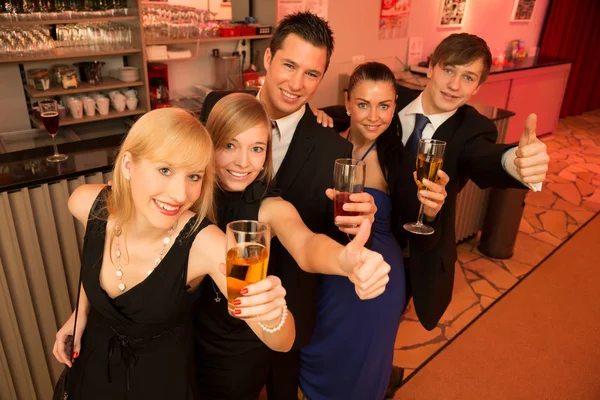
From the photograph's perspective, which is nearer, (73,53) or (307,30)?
(307,30)

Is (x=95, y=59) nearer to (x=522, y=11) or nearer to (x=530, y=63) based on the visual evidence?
(x=530, y=63)

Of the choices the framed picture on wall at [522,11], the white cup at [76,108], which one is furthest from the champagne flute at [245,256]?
the framed picture on wall at [522,11]

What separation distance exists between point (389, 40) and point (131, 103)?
3.18 m

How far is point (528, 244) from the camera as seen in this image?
4.35 m

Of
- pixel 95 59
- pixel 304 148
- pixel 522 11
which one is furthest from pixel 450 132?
pixel 522 11

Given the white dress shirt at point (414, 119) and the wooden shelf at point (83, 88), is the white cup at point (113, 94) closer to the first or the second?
the wooden shelf at point (83, 88)

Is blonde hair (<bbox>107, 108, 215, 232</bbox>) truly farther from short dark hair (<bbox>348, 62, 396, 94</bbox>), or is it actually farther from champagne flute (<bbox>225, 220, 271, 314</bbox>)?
short dark hair (<bbox>348, 62, 396, 94</bbox>)

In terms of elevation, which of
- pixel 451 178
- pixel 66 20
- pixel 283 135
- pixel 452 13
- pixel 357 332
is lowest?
pixel 357 332

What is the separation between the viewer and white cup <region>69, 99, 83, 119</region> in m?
3.41

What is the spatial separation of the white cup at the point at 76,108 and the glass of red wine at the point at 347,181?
8.38 ft

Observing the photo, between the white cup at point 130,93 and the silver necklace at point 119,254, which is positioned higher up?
the white cup at point 130,93

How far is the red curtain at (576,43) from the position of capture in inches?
286

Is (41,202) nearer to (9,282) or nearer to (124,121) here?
(9,282)

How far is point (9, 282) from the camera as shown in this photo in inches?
83.2
